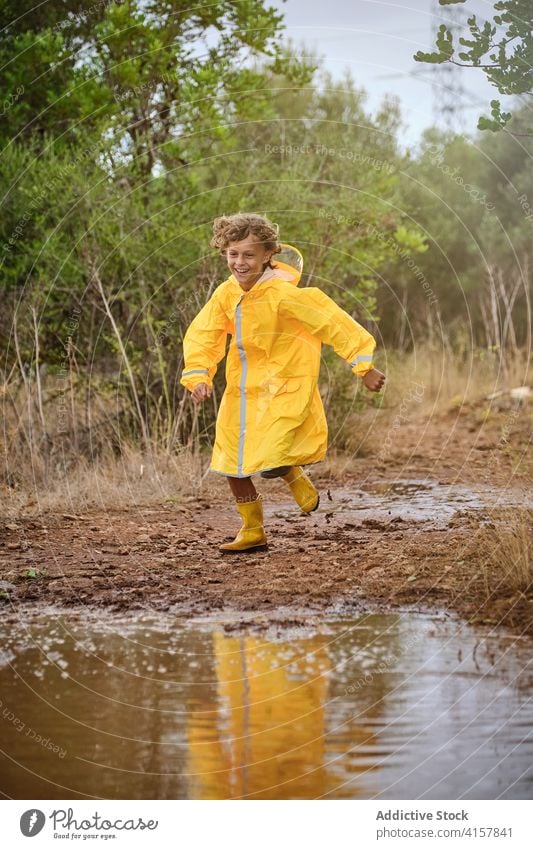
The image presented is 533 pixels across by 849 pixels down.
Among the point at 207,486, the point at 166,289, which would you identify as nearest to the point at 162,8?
the point at 166,289

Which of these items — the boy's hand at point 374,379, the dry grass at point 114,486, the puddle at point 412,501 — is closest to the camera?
the boy's hand at point 374,379

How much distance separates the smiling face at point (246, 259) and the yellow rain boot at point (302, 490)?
1116 millimetres

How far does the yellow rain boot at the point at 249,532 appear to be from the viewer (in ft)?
22.2

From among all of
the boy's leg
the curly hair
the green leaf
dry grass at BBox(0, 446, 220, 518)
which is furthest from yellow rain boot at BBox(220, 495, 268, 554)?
the green leaf

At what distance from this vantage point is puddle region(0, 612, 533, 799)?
371 cm

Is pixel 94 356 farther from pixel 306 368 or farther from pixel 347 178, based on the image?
pixel 306 368

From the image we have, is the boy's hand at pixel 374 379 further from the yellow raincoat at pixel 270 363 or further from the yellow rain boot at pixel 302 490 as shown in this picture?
the yellow rain boot at pixel 302 490

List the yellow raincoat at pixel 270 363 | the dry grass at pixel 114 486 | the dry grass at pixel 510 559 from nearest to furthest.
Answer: the dry grass at pixel 510 559 < the yellow raincoat at pixel 270 363 < the dry grass at pixel 114 486

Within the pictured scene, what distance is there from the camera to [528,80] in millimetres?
6348

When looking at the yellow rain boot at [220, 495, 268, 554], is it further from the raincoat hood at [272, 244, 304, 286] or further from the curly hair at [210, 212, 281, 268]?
the curly hair at [210, 212, 281, 268]

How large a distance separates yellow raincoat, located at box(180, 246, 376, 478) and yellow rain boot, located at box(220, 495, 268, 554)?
26 cm

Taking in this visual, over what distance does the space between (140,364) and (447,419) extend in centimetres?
486

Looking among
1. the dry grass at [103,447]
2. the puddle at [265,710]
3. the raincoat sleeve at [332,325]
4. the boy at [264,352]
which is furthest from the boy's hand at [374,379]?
the dry grass at [103,447]

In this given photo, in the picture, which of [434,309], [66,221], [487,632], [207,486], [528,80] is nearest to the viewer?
[487,632]
